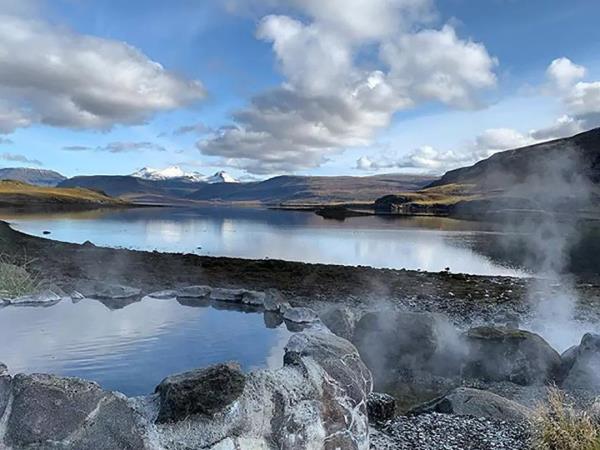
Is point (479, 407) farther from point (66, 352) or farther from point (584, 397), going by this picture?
point (66, 352)

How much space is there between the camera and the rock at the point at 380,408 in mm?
A: 9383

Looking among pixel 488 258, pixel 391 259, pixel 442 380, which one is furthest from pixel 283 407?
pixel 488 258

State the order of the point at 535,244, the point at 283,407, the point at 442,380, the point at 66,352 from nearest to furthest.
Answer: the point at 283,407 → the point at 66,352 → the point at 442,380 → the point at 535,244

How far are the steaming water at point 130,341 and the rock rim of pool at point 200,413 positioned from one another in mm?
1860

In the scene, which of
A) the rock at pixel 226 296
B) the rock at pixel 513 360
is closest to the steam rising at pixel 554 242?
the rock at pixel 513 360

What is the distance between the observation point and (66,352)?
9.74 metres

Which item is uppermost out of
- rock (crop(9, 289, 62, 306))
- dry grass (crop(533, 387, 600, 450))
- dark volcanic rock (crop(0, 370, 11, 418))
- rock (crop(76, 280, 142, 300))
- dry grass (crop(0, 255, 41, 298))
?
dark volcanic rock (crop(0, 370, 11, 418))

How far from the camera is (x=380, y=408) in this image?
948 cm

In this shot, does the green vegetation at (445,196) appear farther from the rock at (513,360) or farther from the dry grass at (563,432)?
the dry grass at (563,432)

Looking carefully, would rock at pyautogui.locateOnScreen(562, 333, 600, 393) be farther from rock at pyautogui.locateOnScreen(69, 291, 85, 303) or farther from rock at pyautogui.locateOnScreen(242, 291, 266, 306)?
rock at pyautogui.locateOnScreen(69, 291, 85, 303)

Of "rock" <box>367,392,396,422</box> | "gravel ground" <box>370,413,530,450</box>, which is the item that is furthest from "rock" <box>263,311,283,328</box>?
"gravel ground" <box>370,413,530,450</box>

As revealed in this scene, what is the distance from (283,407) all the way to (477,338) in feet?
32.1

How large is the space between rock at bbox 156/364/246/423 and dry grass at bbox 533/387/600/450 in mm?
4479

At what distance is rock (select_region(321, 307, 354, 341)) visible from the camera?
15094 mm
